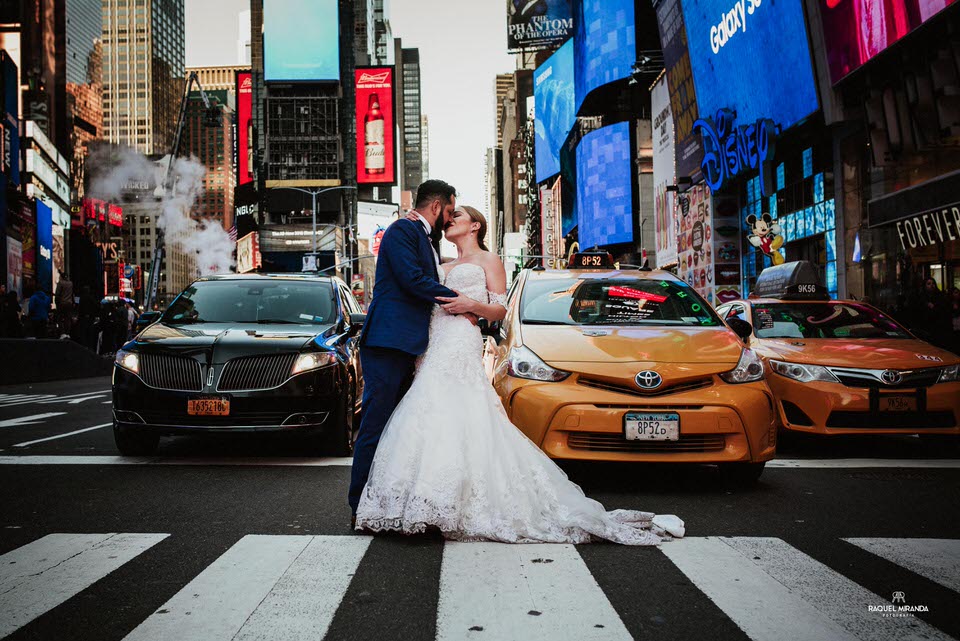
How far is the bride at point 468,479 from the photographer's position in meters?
4.62

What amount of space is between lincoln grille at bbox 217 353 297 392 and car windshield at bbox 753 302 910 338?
15.7 ft

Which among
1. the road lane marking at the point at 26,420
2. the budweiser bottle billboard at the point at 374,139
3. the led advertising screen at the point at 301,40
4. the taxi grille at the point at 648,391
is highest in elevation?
the led advertising screen at the point at 301,40

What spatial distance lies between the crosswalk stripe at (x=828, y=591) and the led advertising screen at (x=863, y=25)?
44.0 ft

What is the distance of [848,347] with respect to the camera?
8.35 metres

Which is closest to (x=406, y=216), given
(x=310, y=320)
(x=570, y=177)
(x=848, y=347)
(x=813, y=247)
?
(x=310, y=320)

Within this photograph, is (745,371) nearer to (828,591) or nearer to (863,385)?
(863,385)

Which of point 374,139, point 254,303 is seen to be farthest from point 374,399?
point 374,139

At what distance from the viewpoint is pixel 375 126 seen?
122 meters

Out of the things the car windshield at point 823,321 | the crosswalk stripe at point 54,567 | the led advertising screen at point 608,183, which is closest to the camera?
the crosswalk stripe at point 54,567

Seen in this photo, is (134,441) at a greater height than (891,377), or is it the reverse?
(891,377)

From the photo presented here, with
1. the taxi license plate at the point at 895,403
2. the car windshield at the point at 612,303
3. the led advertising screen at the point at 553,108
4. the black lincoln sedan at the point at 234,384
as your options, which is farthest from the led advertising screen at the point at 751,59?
the led advertising screen at the point at 553,108

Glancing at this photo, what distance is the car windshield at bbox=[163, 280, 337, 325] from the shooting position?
854 centimetres

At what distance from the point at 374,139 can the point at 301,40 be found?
52.7ft

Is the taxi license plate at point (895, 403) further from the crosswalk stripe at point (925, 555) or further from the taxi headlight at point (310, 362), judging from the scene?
the taxi headlight at point (310, 362)
